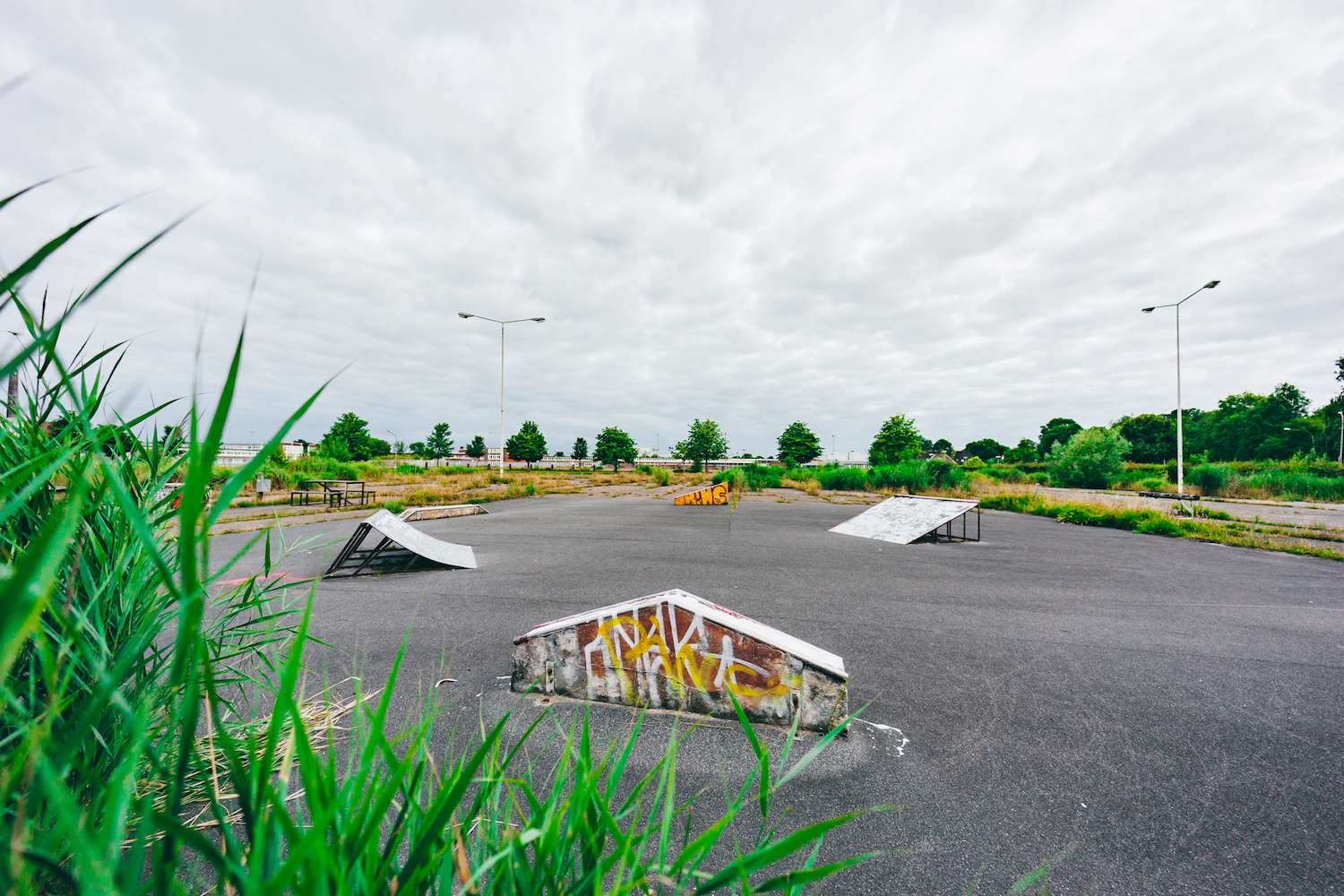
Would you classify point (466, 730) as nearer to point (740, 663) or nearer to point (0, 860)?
point (740, 663)

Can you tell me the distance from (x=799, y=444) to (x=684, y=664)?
71661 mm

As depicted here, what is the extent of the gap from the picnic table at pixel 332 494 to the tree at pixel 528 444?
5544 cm

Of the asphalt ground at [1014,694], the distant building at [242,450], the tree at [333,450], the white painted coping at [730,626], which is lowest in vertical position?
the asphalt ground at [1014,694]

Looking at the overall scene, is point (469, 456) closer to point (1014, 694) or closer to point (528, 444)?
point (528, 444)

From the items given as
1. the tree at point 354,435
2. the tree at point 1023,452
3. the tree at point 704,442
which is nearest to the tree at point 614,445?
the tree at point 704,442

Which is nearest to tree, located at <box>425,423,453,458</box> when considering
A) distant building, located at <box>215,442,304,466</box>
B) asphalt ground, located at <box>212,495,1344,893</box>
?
distant building, located at <box>215,442,304,466</box>

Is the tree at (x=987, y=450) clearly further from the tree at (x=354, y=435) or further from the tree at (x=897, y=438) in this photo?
the tree at (x=354, y=435)

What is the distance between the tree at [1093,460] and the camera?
31.9m

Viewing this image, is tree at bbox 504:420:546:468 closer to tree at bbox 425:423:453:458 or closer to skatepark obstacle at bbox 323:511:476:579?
tree at bbox 425:423:453:458

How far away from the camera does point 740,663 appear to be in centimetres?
328

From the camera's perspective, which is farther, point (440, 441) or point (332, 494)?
point (440, 441)

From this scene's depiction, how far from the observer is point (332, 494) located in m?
18.2

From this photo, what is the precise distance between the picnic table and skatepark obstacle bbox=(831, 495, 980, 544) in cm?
1509

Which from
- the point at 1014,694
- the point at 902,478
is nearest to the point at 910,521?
the point at 1014,694
